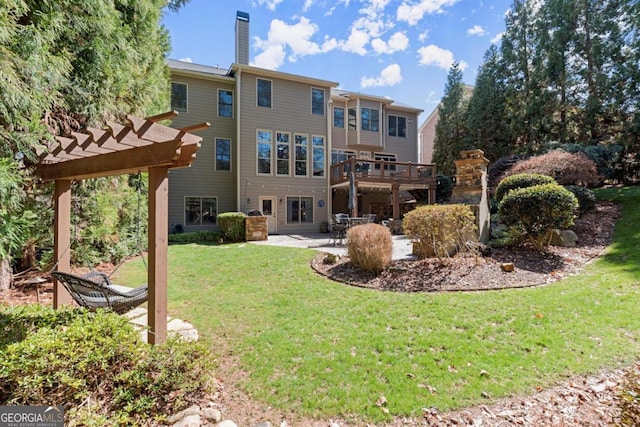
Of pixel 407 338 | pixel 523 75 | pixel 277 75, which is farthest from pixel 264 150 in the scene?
pixel 523 75

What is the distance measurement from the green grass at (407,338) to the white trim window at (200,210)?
31.2 ft

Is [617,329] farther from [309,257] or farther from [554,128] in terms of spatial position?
[554,128]

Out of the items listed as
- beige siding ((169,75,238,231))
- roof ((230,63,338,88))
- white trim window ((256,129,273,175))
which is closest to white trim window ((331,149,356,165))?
roof ((230,63,338,88))

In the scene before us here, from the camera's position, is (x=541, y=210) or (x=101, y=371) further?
(x=541, y=210)

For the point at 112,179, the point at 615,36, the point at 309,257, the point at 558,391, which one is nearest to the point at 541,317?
the point at 558,391

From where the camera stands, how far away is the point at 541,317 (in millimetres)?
3795

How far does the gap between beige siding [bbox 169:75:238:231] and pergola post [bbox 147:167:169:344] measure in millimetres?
12008

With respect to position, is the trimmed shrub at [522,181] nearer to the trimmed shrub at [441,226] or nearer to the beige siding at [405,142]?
the trimmed shrub at [441,226]

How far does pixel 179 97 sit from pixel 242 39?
4.44 metres

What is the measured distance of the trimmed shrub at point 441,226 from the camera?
5.87 metres

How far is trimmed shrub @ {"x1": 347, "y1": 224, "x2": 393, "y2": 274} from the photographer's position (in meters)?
5.80

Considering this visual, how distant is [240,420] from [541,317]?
3.76 m

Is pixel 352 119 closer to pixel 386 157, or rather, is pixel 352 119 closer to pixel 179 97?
pixel 386 157

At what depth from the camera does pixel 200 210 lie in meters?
14.7
